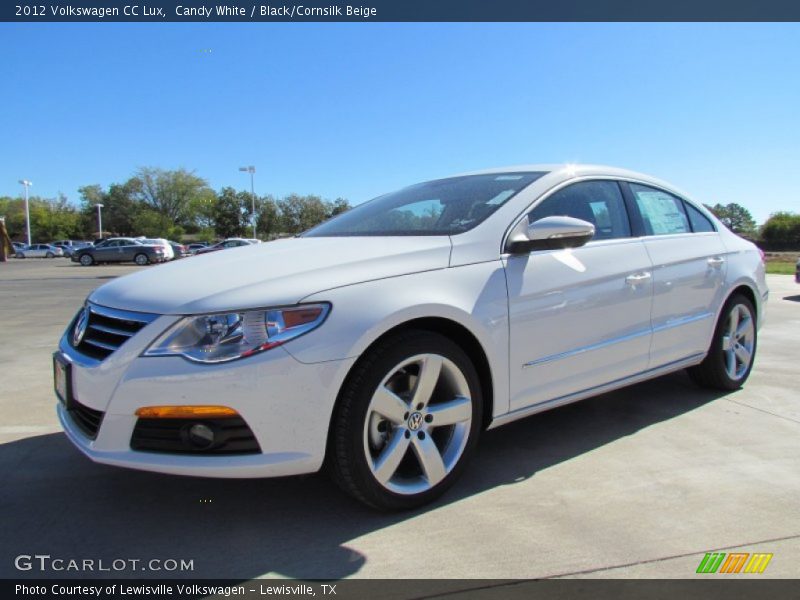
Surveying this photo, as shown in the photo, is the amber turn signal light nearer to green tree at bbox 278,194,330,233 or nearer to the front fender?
the front fender

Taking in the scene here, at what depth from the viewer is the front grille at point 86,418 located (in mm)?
2367

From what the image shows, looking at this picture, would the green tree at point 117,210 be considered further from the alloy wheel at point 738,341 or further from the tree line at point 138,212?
the alloy wheel at point 738,341

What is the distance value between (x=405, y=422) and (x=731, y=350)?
2.93 metres

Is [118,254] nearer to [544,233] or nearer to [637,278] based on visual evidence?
[637,278]

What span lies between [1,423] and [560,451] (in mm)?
3467

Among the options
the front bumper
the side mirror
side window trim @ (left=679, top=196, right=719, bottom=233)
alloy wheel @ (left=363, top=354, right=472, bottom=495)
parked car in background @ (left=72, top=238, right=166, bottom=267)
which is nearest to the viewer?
the front bumper

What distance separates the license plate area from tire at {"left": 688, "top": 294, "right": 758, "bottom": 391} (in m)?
3.84

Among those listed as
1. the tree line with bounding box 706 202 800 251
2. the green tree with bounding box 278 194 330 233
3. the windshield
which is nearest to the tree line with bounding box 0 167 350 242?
the green tree with bounding box 278 194 330 233

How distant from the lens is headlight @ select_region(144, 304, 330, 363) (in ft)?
7.20

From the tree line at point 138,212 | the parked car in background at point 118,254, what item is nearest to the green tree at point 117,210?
the tree line at point 138,212

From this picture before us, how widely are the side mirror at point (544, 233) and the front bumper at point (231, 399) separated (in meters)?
1.07

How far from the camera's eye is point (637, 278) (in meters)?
3.34

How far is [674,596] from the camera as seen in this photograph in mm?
1948

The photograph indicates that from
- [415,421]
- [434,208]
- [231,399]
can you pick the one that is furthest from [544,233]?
[231,399]
